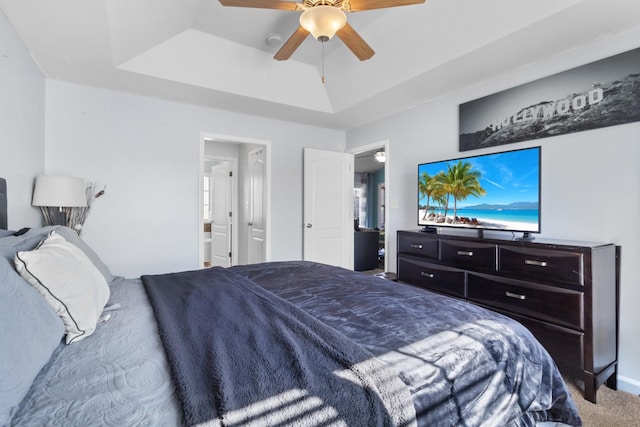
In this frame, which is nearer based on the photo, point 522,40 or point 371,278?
point 371,278

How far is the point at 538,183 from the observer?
232 centimetres

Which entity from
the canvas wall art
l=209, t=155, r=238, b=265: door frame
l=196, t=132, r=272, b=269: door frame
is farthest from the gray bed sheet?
l=209, t=155, r=238, b=265: door frame

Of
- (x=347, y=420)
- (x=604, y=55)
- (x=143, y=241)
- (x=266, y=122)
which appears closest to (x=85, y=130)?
(x=143, y=241)

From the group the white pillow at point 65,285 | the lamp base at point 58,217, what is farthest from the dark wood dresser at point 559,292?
the lamp base at point 58,217

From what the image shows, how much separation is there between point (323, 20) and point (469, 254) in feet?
6.80

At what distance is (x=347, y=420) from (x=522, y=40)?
2.71m

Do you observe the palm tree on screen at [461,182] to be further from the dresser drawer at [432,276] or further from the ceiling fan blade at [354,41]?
the ceiling fan blade at [354,41]

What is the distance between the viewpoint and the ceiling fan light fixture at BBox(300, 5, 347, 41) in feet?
5.96

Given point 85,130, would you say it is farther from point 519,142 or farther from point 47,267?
point 519,142

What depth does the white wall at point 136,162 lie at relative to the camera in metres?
3.03

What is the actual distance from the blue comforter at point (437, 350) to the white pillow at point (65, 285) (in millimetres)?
262

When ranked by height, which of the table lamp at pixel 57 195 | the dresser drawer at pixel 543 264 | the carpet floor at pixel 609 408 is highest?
the table lamp at pixel 57 195

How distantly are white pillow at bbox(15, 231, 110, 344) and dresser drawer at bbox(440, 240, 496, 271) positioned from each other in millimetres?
2509

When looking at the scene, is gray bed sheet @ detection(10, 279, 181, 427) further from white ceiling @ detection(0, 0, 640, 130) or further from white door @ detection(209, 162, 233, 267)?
white door @ detection(209, 162, 233, 267)
